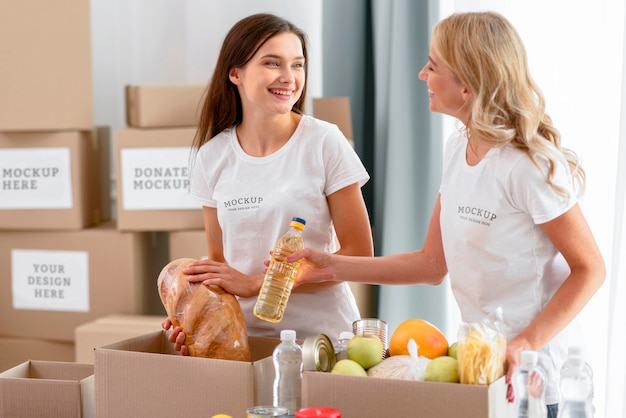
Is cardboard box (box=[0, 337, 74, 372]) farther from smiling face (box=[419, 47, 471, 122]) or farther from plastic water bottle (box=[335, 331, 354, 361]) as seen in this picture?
smiling face (box=[419, 47, 471, 122])

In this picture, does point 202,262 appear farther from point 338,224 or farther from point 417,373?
point 417,373

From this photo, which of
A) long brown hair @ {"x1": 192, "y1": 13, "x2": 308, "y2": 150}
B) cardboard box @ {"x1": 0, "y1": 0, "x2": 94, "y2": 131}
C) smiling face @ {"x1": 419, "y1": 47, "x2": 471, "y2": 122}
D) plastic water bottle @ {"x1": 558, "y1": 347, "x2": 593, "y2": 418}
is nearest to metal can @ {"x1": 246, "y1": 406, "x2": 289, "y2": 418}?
plastic water bottle @ {"x1": 558, "y1": 347, "x2": 593, "y2": 418}

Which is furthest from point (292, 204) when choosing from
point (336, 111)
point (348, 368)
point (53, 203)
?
point (53, 203)

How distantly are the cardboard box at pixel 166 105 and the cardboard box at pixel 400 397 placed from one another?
172 cm

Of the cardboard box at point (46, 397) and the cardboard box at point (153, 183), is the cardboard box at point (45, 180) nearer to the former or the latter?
the cardboard box at point (153, 183)

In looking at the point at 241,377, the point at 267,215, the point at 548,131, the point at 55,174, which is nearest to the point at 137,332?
the point at 55,174

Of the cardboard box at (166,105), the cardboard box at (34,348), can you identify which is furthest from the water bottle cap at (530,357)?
the cardboard box at (34,348)

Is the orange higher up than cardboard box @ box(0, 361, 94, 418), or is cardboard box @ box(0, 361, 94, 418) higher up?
the orange

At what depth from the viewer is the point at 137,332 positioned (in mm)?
2607

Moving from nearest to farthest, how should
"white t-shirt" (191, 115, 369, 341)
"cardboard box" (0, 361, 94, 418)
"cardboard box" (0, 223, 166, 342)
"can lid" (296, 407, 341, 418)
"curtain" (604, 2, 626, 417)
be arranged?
"can lid" (296, 407, 341, 418), "cardboard box" (0, 361, 94, 418), "white t-shirt" (191, 115, 369, 341), "curtain" (604, 2, 626, 417), "cardboard box" (0, 223, 166, 342)

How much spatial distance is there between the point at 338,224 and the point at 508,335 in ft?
1.53

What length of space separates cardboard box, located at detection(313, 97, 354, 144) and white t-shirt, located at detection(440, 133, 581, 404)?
4.37 feet

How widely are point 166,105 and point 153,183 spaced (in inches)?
10.7

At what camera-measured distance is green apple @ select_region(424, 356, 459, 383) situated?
111 centimetres
